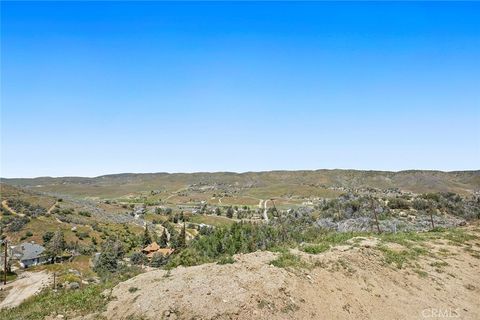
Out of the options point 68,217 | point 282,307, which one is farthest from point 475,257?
point 68,217

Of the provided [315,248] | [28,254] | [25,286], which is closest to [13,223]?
[28,254]

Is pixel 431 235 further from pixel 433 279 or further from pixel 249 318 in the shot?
pixel 249 318

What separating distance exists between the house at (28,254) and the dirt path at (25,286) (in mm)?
9209

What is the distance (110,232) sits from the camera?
355ft

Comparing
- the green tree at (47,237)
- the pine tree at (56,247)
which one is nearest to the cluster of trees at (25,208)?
the green tree at (47,237)

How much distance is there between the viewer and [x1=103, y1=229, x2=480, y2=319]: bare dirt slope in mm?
13828

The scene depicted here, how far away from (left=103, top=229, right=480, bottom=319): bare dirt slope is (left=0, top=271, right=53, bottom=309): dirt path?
121 ft

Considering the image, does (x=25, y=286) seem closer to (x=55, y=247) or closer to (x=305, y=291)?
(x=55, y=247)

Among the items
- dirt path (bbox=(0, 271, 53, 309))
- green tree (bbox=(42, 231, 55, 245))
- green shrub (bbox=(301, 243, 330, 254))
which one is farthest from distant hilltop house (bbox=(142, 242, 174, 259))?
green shrub (bbox=(301, 243, 330, 254))

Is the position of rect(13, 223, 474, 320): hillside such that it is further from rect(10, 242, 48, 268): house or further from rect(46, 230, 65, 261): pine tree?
rect(46, 230, 65, 261): pine tree

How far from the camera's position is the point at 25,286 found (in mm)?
54500

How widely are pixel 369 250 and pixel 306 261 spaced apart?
5.04 metres

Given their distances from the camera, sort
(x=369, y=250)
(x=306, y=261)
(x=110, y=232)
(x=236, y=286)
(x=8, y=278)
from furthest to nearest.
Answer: (x=110, y=232)
(x=8, y=278)
(x=369, y=250)
(x=306, y=261)
(x=236, y=286)

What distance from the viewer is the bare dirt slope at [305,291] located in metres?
13.8
